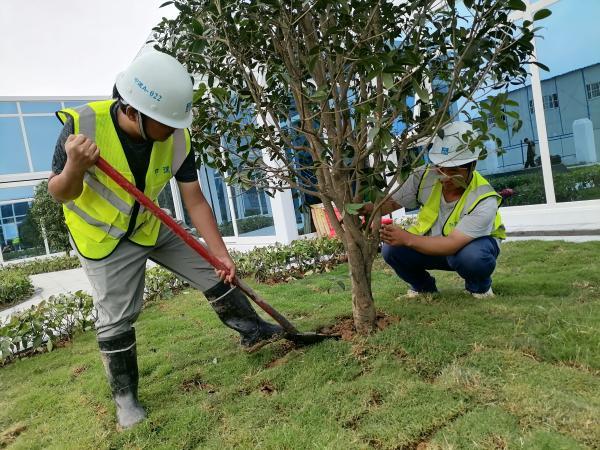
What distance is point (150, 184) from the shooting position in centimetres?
235

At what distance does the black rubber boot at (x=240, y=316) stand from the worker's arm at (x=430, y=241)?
2.76 ft

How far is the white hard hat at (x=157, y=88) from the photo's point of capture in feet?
6.66

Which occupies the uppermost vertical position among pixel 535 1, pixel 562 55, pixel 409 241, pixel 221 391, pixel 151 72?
pixel 535 1

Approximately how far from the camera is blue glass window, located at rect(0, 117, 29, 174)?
17641 mm

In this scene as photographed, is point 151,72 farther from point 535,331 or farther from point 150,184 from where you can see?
point 535,331

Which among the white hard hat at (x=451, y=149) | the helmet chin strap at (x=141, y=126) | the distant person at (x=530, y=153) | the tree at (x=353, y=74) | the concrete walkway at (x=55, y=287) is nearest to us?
the tree at (x=353, y=74)

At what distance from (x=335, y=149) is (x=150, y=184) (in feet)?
3.16

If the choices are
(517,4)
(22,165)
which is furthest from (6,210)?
(517,4)

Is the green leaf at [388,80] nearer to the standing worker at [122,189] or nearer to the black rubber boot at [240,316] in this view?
the standing worker at [122,189]

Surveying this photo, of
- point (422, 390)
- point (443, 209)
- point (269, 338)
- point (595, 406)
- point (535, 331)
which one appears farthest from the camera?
point (443, 209)

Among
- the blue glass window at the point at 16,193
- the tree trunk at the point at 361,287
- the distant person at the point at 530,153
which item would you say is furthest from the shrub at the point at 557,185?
the blue glass window at the point at 16,193

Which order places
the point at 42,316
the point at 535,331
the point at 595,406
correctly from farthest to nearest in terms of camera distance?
the point at 42,316
the point at 535,331
the point at 595,406

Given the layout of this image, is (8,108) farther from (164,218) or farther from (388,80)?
(388,80)

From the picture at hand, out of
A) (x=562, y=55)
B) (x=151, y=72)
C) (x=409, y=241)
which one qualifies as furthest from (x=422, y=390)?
(x=562, y=55)
